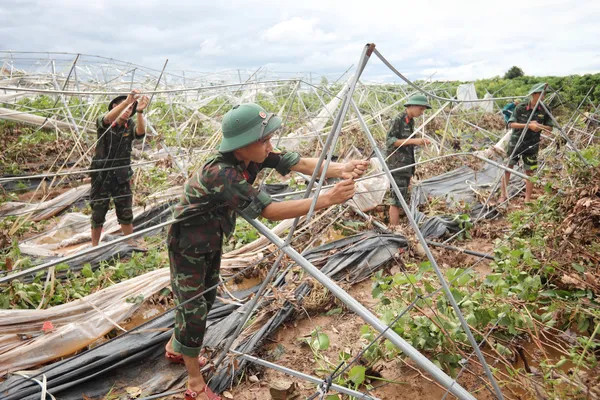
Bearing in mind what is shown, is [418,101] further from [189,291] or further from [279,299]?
[189,291]

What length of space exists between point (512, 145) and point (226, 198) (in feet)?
15.0

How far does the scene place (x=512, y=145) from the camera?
5.14 metres

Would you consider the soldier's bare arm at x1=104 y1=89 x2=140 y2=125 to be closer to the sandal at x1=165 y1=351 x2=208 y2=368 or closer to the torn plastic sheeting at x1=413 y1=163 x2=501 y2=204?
the sandal at x1=165 y1=351 x2=208 y2=368

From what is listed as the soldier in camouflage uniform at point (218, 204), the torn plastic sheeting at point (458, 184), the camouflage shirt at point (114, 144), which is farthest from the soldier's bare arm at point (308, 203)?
the torn plastic sheeting at point (458, 184)

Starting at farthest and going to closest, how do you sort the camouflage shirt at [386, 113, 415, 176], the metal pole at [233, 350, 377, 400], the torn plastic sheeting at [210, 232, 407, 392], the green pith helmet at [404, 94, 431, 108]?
1. the camouflage shirt at [386, 113, 415, 176]
2. the green pith helmet at [404, 94, 431, 108]
3. the torn plastic sheeting at [210, 232, 407, 392]
4. the metal pole at [233, 350, 377, 400]

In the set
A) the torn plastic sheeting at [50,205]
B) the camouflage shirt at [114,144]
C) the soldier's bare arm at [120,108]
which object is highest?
the soldier's bare arm at [120,108]

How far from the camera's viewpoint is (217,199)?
1912 millimetres

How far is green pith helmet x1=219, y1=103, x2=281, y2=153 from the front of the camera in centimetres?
183

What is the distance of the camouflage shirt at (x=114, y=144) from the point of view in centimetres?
384

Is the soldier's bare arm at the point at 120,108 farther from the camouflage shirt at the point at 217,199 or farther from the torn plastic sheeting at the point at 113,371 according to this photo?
the torn plastic sheeting at the point at 113,371

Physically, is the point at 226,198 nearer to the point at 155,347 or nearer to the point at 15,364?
the point at 155,347

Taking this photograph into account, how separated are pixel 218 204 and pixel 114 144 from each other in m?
2.43

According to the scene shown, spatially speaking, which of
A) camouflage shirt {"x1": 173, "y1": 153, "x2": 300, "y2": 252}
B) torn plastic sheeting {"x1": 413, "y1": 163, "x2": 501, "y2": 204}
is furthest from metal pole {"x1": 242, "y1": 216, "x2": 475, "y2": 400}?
torn plastic sheeting {"x1": 413, "y1": 163, "x2": 501, "y2": 204}

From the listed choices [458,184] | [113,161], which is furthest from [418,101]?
[113,161]
